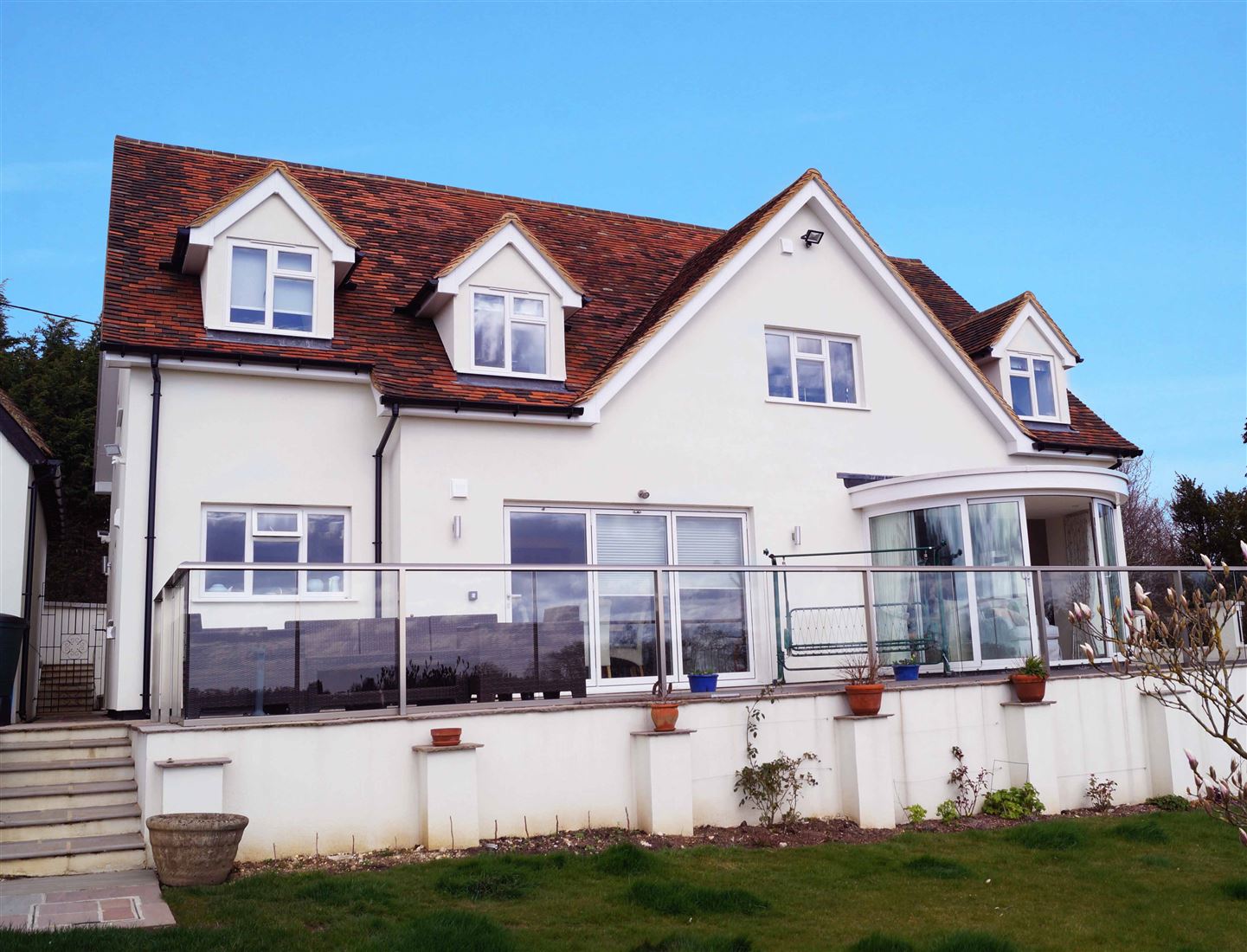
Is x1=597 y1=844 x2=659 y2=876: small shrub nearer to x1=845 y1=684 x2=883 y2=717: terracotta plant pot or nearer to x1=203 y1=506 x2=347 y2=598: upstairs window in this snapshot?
x1=845 y1=684 x2=883 y2=717: terracotta plant pot

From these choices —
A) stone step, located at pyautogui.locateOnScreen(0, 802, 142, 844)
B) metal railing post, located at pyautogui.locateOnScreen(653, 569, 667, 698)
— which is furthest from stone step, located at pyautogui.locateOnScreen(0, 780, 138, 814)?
metal railing post, located at pyautogui.locateOnScreen(653, 569, 667, 698)

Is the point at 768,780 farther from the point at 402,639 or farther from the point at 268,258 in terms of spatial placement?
the point at 268,258

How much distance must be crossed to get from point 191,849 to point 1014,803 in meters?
9.00

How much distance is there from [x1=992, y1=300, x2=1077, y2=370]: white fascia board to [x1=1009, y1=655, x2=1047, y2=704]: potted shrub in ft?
25.4

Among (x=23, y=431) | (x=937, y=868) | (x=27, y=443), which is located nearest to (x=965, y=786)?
(x=937, y=868)

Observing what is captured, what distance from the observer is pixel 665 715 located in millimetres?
11648

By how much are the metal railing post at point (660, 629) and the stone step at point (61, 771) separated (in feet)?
17.8

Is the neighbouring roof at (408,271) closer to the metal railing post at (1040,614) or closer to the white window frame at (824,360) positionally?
the white window frame at (824,360)

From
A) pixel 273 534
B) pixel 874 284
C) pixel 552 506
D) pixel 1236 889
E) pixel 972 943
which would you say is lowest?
pixel 1236 889

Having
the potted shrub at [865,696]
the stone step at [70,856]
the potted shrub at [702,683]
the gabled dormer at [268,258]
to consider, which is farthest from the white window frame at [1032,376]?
the stone step at [70,856]

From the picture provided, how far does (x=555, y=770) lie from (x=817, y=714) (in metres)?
3.13

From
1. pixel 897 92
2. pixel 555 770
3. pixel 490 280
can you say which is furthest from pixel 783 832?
pixel 897 92

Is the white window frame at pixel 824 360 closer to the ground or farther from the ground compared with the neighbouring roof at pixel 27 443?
farther from the ground

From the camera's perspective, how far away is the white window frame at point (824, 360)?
1783cm
